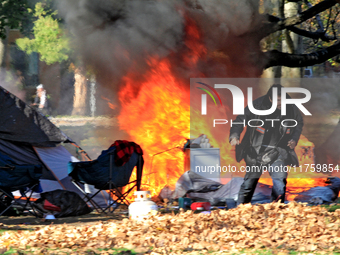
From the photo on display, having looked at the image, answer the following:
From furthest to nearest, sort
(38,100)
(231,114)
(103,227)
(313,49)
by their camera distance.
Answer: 1. (38,100)
2. (313,49)
3. (231,114)
4. (103,227)

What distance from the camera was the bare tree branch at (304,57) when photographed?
9477mm

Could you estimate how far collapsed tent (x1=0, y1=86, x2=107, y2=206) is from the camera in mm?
7652

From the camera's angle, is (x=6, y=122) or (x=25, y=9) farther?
(x=25, y=9)

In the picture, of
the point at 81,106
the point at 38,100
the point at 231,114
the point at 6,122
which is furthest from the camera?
the point at 38,100

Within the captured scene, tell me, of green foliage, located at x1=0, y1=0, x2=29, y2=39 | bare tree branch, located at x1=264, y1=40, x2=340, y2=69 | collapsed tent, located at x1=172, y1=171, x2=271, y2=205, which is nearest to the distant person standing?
green foliage, located at x1=0, y1=0, x2=29, y2=39

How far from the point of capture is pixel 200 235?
479 cm

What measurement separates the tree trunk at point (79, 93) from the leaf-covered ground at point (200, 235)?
593 centimetres

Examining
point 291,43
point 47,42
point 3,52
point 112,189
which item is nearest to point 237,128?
point 112,189

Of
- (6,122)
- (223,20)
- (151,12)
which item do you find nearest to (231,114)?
(223,20)

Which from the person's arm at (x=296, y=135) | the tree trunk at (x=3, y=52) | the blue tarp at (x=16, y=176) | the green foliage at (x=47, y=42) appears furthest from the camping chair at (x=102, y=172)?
the tree trunk at (x=3, y=52)

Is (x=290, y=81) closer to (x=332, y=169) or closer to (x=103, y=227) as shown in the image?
(x=332, y=169)

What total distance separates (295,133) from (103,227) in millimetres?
3978

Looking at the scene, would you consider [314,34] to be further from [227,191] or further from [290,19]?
[227,191]

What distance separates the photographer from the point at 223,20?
847 cm
